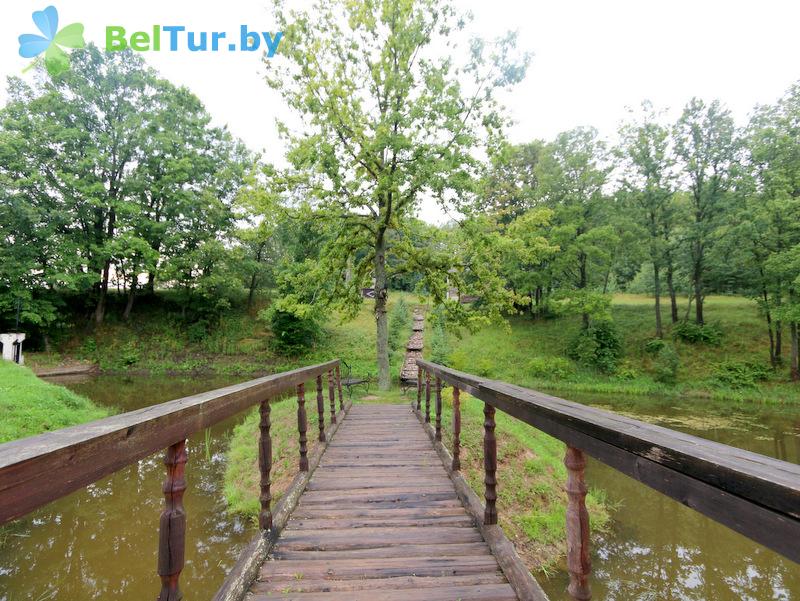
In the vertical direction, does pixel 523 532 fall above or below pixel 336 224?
below

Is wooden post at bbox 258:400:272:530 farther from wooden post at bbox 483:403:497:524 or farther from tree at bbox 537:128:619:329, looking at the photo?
tree at bbox 537:128:619:329

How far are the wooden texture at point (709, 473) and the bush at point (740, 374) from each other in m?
17.6

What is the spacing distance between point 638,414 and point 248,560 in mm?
12516

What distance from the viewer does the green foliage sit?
1536 centimetres

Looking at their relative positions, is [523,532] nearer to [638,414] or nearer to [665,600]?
[665,600]

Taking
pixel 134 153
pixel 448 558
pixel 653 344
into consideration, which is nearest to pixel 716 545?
pixel 448 558

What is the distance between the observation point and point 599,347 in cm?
1772

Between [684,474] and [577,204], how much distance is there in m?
19.1

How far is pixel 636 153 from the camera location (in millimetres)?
18078

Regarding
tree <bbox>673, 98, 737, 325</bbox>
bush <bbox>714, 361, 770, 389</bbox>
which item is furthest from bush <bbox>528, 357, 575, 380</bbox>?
tree <bbox>673, 98, 737, 325</bbox>

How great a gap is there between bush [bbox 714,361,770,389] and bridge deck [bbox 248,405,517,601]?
15.8 metres

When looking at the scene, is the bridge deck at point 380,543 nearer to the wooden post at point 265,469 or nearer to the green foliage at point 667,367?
the wooden post at point 265,469

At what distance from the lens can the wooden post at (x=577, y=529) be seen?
5.32 ft

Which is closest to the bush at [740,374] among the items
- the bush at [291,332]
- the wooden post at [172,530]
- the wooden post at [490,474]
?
the wooden post at [490,474]
